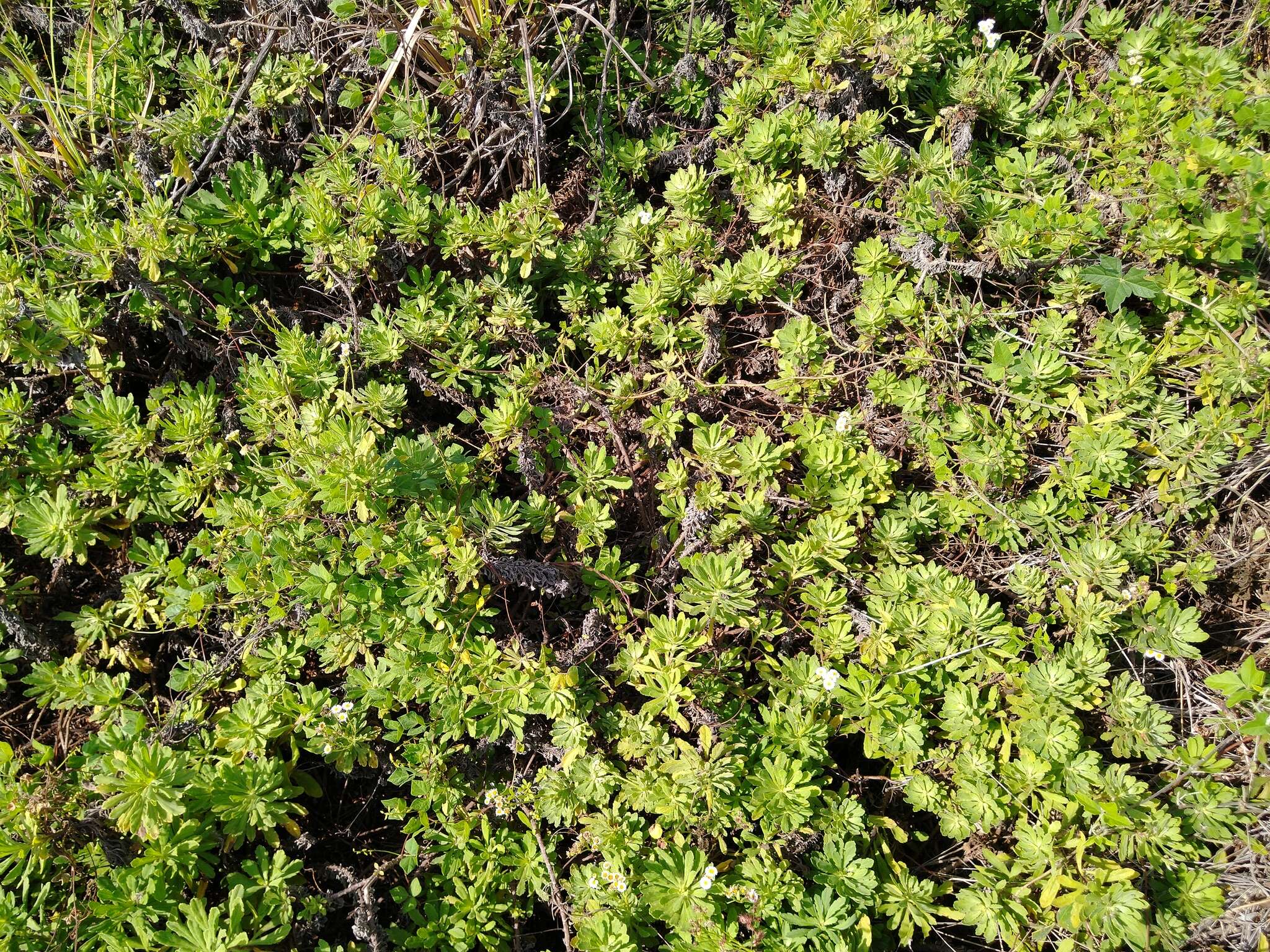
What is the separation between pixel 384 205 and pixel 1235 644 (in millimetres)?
3424

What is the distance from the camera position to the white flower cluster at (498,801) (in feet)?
7.89

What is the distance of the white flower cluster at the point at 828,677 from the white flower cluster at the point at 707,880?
0.63 meters

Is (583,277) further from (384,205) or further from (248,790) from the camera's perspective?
(248,790)

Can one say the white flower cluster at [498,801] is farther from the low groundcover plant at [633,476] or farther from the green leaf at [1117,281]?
the green leaf at [1117,281]

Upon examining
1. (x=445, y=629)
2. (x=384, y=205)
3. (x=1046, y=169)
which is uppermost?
(x=1046, y=169)

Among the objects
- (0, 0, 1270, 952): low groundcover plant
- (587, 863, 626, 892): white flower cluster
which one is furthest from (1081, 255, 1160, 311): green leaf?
(587, 863, 626, 892): white flower cluster

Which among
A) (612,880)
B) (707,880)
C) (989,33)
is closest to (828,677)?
(707,880)

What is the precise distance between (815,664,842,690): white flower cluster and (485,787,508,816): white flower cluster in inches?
40.7

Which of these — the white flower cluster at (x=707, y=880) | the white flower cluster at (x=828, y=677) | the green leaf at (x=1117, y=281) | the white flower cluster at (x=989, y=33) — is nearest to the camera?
the white flower cluster at (x=707, y=880)

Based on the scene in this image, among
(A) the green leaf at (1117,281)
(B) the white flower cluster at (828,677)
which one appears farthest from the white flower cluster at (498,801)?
(A) the green leaf at (1117,281)

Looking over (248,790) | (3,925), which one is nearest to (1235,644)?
(248,790)

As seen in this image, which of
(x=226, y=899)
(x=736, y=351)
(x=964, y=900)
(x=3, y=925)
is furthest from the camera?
(x=736, y=351)

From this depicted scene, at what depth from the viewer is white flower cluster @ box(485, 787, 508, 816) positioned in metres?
2.41

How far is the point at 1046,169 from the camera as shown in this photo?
320 cm
